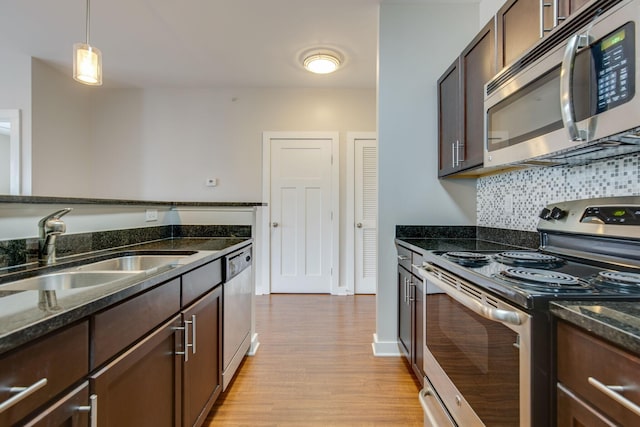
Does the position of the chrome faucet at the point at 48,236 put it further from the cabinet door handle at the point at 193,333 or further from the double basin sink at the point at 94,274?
the cabinet door handle at the point at 193,333

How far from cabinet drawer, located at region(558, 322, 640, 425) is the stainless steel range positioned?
0.05 m

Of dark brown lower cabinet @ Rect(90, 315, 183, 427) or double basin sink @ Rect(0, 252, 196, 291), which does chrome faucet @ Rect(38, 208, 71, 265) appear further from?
dark brown lower cabinet @ Rect(90, 315, 183, 427)

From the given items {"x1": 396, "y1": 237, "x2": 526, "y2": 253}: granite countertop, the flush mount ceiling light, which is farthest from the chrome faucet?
the flush mount ceiling light

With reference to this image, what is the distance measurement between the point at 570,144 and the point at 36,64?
464 centimetres

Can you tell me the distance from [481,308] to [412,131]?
163 centimetres

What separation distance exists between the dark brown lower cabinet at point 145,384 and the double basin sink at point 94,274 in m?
0.24

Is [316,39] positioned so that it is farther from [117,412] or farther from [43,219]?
[117,412]

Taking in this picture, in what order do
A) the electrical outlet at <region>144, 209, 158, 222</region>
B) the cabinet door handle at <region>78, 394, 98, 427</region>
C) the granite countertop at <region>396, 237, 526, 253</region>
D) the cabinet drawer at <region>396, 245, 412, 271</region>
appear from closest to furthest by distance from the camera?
the cabinet door handle at <region>78, 394, 98, 427</region> < the granite countertop at <region>396, 237, 526, 253</region> < the cabinet drawer at <region>396, 245, 412, 271</region> < the electrical outlet at <region>144, 209, 158, 222</region>

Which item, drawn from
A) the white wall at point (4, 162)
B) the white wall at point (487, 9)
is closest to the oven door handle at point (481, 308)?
the white wall at point (487, 9)

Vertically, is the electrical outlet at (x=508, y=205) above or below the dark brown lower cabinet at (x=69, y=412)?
above

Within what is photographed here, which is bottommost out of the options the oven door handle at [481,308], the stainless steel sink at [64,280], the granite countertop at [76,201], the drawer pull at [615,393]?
the drawer pull at [615,393]

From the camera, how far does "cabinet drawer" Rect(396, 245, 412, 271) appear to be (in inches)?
75.5

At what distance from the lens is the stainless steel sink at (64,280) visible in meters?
0.98

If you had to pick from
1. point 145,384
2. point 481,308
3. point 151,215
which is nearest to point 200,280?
point 145,384
